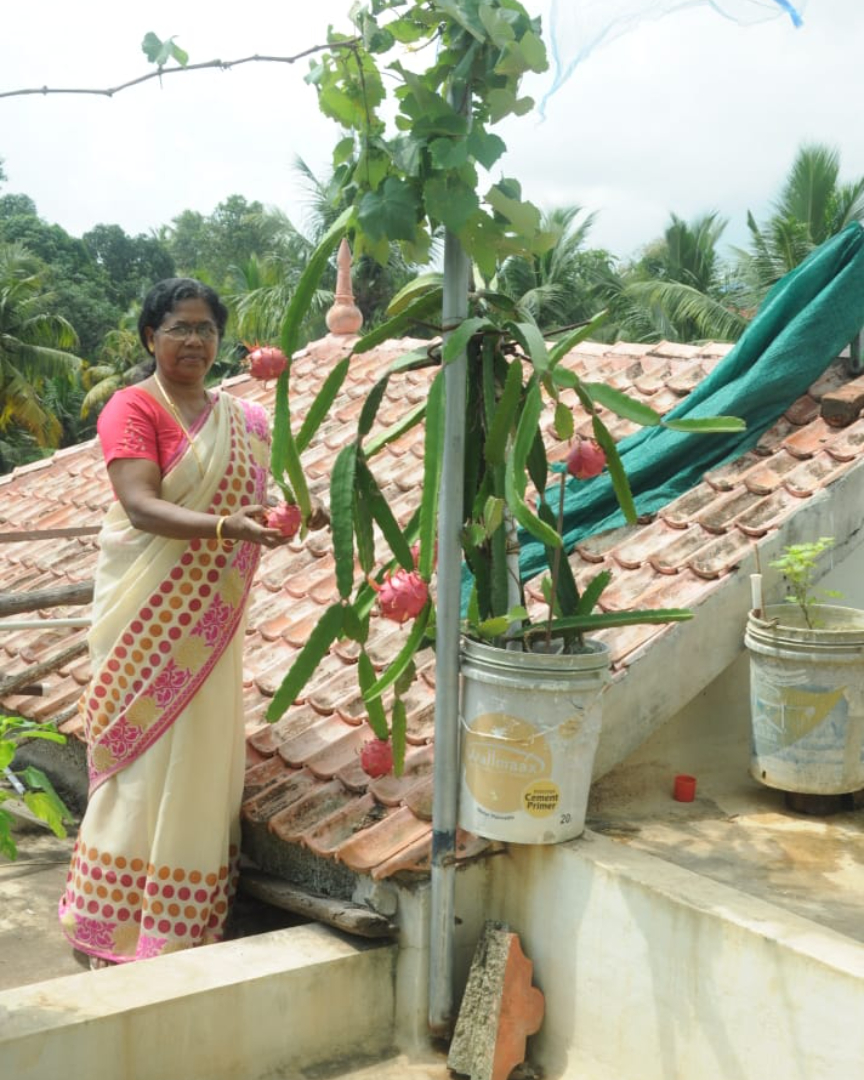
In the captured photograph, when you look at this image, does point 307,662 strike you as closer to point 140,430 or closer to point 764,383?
point 140,430

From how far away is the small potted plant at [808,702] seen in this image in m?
3.81

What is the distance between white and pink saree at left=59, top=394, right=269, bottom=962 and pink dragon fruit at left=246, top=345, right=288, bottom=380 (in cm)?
27

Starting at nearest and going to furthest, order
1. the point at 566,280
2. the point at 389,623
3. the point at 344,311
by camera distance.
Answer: the point at 389,623 → the point at 344,311 → the point at 566,280

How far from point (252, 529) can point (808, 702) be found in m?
1.70

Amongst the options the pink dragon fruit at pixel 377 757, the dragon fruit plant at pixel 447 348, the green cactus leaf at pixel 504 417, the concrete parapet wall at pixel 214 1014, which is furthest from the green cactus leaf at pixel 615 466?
the concrete parapet wall at pixel 214 1014

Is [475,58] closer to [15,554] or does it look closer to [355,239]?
[355,239]

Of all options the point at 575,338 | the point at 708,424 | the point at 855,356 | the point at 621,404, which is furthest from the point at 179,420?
the point at 855,356

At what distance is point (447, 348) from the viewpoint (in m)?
3.16

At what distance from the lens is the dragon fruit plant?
3123mm

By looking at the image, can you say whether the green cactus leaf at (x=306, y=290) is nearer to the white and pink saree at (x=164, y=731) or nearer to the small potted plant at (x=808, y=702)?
the white and pink saree at (x=164, y=731)

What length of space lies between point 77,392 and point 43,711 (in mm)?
29500

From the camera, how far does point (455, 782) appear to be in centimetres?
344

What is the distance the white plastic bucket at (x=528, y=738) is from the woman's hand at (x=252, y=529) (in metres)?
0.57

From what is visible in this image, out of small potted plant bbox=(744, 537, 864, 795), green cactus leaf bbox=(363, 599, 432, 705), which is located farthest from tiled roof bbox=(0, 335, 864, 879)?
green cactus leaf bbox=(363, 599, 432, 705)
